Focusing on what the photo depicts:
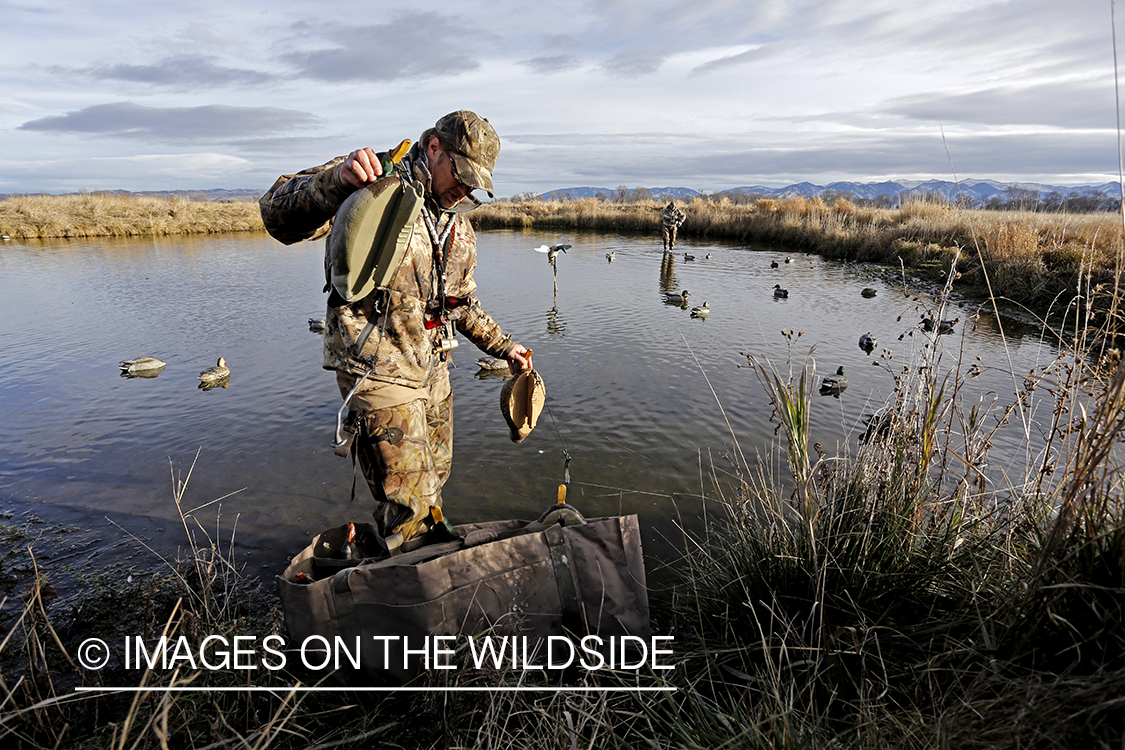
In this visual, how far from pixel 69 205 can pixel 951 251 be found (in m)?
47.7

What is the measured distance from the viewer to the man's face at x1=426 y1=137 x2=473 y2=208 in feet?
10.5

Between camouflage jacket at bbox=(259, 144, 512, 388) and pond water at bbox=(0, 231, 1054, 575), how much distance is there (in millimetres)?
1960

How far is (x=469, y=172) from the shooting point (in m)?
3.13

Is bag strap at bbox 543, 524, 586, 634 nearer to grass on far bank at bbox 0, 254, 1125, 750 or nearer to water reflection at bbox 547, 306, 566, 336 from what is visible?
grass on far bank at bbox 0, 254, 1125, 750

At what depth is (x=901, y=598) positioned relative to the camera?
96.7 inches

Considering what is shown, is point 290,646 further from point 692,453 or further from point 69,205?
point 69,205

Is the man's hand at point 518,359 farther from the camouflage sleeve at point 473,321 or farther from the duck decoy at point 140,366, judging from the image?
the duck decoy at point 140,366

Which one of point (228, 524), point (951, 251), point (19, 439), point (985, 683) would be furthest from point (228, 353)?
point (951, 251)

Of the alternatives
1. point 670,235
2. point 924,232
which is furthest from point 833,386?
point 924,232

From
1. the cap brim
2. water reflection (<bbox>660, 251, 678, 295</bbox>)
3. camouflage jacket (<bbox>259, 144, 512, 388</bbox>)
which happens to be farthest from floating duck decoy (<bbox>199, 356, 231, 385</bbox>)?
water reflection (<bbox>660, 251, 678, 295</bbox>)

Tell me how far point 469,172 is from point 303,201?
89cm

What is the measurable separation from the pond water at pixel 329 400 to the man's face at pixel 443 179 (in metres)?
2.62

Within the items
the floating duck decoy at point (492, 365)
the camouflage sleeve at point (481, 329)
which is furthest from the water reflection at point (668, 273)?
the camouflage sleeve at point (481, 329)

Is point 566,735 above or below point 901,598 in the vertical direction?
below
